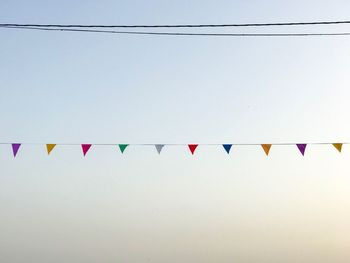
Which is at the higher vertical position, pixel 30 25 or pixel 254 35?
pixel 254 35

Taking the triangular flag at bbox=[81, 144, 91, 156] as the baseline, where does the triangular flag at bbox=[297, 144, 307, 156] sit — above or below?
below

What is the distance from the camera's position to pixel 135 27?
7.96m

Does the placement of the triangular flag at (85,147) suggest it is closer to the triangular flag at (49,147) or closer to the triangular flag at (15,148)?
the triangular flag at (49,147)

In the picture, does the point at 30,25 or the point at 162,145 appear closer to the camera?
the point at 30,25

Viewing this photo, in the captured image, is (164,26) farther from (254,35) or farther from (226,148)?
(226,148)

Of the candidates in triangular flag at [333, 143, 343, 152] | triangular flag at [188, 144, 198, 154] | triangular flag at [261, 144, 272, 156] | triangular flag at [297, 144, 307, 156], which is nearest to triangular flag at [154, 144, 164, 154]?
triangular flag at [188, 144, 198, 154]

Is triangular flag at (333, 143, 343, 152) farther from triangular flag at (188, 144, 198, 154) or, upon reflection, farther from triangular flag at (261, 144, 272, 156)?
triangular flag at (188, 144, 198, 154)

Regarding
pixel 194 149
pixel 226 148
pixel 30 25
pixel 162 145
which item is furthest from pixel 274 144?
pixel 30 25

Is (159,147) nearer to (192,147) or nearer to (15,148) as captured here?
(192,147)

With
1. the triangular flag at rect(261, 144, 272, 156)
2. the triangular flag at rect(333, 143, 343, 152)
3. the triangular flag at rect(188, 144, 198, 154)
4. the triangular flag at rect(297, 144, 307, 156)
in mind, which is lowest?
the triangular flag at rect(333, 143, 343, 152)

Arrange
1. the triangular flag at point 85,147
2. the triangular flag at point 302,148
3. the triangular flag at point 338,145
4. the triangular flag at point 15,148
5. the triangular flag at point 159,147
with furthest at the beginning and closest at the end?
the triangular flag at point 159,147 < the triangular flag at point 85,147 < the triangular flag at point 15,148 < the triangular flag at point 302,148 < the triangular flag at point 338,145

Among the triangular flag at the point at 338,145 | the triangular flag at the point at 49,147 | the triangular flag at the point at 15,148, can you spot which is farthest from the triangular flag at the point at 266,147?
the triangular flag at the point at 15,148

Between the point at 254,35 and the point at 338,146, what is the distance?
14.4ft

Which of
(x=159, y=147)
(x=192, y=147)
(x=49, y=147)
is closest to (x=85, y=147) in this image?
(x=49, y=147)
